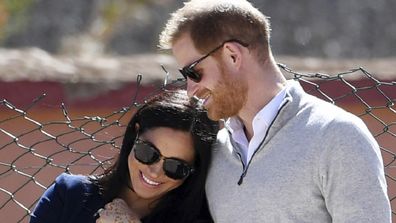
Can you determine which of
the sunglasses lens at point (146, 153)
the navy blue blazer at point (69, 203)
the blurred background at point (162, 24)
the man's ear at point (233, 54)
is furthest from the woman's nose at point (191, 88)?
the blurred background at point (162, 24)

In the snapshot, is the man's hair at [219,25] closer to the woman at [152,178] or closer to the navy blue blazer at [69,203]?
the woman at [152,178]

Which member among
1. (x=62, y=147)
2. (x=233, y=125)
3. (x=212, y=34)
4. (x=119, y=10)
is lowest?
(x=119, y=10)

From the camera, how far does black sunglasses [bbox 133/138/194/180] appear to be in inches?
124

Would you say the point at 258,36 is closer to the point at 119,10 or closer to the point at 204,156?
the point at 204,156

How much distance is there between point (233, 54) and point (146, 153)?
381 mm

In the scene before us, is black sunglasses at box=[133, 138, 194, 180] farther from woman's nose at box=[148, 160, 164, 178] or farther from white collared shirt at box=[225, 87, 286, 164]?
white collared shirt at box=[225, 87, 286, 164]

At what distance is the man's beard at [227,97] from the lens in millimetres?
2963

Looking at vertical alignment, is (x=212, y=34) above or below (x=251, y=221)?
above

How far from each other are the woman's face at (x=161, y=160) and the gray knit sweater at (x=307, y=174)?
15 centimetres

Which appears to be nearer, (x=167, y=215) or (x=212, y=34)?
(x=212, y=34)

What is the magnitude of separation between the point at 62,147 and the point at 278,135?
1131 mm

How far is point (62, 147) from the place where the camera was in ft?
12.7

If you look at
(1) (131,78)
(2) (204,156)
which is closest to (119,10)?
(1) (131,78)

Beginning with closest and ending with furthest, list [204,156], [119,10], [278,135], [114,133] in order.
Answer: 1. [278,135]
2. [204,156]
3. [114,133]
4. [119,10]
